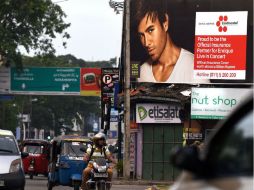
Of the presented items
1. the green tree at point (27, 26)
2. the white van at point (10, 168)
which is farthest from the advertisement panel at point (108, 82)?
the white van at point (10, 168)

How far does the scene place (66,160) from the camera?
19125 mm

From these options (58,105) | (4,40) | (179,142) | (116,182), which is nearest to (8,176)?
(116,182)

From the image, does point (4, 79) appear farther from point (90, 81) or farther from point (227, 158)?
point (227, 158)

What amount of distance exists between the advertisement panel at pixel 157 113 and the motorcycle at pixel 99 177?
648 inches

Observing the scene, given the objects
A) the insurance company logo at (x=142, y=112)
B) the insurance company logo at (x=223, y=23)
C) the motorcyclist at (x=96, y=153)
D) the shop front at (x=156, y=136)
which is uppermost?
the insurance company logo at (x=223, y=23)

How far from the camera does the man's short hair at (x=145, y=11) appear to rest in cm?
2931

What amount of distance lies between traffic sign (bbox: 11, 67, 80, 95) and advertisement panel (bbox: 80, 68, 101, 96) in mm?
327

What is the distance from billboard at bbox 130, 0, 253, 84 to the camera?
93.8ft

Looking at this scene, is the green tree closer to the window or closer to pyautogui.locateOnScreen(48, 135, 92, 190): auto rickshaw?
pyautogui.locateOnScreen(48, 135, 92, 190): auto rickshaw

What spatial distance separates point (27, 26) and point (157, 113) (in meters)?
16.4

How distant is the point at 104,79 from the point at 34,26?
694 centimetres

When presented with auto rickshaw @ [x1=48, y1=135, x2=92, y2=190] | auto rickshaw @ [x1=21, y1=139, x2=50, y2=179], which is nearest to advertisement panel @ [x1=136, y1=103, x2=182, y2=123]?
auto rickshaw @ [x1=21, y1=139, x2=50, y2=179]

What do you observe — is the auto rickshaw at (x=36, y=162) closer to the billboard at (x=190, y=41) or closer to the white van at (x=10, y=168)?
the billboard at (x=190, y=41)

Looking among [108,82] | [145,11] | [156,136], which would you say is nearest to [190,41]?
[145,11]
